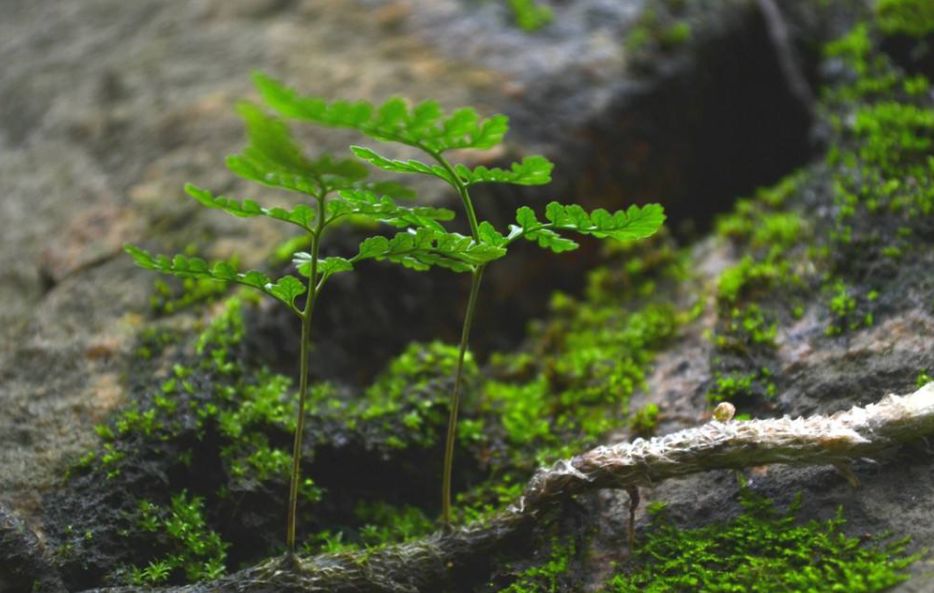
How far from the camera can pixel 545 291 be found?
3709mm

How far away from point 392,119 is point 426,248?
35 centimetres

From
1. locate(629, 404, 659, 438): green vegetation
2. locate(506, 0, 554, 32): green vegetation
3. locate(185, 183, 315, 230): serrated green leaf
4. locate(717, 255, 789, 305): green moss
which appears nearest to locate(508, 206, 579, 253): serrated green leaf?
locate(185, 183, 315, 230): serrated green leaf

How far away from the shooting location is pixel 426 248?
1916 millimetres

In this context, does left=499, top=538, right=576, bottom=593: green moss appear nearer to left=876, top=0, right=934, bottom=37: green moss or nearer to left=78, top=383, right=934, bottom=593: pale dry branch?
left=78, top=383, right=934, bottom=593: pale dry branch

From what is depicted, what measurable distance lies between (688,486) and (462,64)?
277 centimetres

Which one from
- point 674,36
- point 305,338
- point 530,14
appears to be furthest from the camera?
point 530,14

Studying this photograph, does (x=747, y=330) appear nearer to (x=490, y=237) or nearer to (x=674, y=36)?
(x=490, y=237)

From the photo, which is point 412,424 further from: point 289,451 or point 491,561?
point 491,561

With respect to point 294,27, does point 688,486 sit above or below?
below

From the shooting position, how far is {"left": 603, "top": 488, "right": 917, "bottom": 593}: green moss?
71.6 inches

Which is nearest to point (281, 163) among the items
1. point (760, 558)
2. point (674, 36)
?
point (760, 558)

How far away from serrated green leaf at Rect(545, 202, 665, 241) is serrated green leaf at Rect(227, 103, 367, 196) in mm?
552

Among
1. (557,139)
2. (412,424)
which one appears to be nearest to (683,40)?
(557,139)

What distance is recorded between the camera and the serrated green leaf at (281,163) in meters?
1.57
